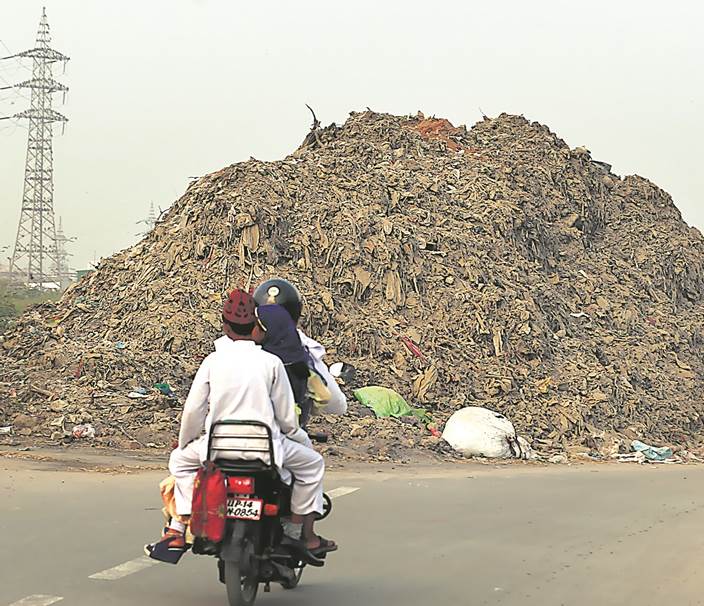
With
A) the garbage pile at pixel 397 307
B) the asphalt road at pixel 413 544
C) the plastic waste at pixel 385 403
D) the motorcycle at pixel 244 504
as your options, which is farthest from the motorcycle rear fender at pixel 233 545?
the plastic waste at pixel 385 403

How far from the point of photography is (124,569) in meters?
7.09

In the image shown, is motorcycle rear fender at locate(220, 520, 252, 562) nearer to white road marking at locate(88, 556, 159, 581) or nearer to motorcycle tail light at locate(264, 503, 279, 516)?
motorcycle tail light at locate(264, 503, 279, 516)

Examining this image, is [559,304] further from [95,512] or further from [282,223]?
[95,512]

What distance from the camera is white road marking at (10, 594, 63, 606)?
241 inches

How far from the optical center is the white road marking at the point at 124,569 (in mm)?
6859

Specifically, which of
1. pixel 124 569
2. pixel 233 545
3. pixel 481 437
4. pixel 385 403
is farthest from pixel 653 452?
pixel 233 545

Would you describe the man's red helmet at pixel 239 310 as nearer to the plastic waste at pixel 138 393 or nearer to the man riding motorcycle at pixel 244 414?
the man riding motorcycle at pixel 244 414

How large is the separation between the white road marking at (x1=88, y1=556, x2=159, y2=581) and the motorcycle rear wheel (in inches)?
50.8

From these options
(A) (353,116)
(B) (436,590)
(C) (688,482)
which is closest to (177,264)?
(A) (353,116)

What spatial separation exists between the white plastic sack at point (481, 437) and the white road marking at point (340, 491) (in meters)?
4.67

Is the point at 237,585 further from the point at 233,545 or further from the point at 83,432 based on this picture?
the point at 83,432

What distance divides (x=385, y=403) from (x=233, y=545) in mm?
11745

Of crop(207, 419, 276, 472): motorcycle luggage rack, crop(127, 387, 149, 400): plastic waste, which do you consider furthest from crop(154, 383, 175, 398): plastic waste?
crop(207, 419, 276, 472): motorcycle luggage rack

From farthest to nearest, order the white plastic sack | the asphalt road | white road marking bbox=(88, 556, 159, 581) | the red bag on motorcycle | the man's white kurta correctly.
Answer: the white plastic sack
white road marking bbox=(88, 556, 159, 581)
the asphalt road
the man's white kurta
the red bag on motorcycle
